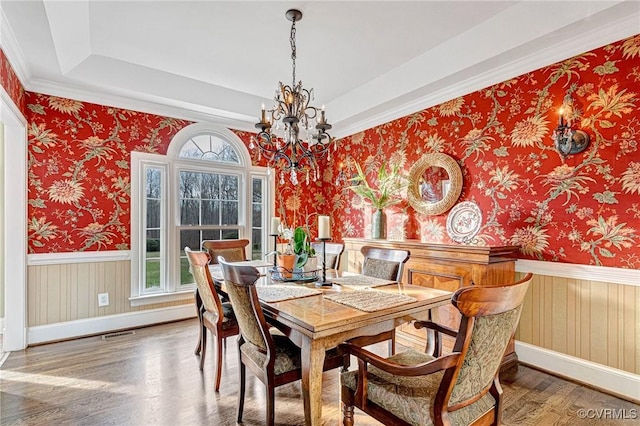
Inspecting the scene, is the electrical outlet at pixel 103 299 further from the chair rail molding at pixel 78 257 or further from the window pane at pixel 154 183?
the window pane at pixel 154 183

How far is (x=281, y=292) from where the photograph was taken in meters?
2.04

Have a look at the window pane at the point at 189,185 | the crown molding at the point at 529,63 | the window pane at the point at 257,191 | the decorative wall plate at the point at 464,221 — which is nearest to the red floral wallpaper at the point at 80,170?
the window pane at the point at 189,185

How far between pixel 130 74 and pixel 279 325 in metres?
3.16

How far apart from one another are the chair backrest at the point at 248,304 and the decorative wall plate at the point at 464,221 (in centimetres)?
226

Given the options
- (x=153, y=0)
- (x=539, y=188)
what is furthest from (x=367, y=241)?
(x=153, y=0)

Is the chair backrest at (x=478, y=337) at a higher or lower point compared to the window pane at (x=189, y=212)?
lower

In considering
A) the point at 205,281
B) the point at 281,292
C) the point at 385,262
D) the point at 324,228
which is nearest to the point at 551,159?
Answer: the point at 385,262

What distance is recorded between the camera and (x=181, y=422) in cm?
197

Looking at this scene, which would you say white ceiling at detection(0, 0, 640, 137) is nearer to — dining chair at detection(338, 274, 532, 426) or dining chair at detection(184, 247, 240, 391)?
dining chair at detection(184, 247, 240, 391)

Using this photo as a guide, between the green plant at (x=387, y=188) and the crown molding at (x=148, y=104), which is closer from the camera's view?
the crown molding at (x=148, y=104)

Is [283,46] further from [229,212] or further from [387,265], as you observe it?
[229,212]

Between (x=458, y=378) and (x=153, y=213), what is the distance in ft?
12.2

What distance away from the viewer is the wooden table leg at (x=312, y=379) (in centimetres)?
147

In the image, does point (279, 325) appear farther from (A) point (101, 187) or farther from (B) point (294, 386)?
(A) point (101, 187)
